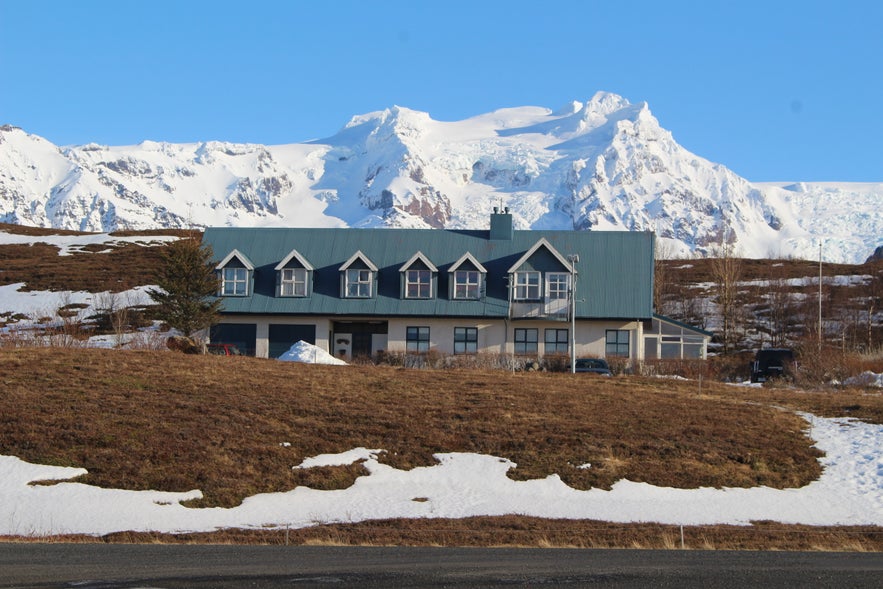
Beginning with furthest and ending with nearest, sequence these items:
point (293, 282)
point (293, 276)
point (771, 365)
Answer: point (293, 276) → point (293, 282) → point (771, 365)

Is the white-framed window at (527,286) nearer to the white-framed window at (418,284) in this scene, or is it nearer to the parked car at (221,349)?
the white-framed window at (418,284)

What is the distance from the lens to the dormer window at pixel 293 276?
6075 cm

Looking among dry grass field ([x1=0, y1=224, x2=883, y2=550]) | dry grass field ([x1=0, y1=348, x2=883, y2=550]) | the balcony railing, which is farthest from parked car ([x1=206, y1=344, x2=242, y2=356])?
the balcony railing

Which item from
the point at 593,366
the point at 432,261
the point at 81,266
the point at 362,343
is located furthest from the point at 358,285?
the point at 81,266

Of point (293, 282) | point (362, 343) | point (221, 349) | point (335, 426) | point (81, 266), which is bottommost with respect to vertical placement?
point (335, 426)

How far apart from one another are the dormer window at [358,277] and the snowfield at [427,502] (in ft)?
97.3

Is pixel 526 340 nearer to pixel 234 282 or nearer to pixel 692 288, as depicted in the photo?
pixel 234 282

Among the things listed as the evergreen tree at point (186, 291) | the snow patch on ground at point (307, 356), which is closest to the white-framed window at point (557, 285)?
the snow patch on ground at point (307, 356)

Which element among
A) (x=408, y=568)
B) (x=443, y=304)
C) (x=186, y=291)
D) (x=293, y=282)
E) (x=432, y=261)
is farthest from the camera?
(x=432, y=261)

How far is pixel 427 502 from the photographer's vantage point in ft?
92.2

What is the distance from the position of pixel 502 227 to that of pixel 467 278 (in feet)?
16.5

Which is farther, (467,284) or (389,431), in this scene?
(467,284)

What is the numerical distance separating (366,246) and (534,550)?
4364 cm

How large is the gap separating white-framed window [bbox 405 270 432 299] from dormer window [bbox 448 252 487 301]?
1284 mm
